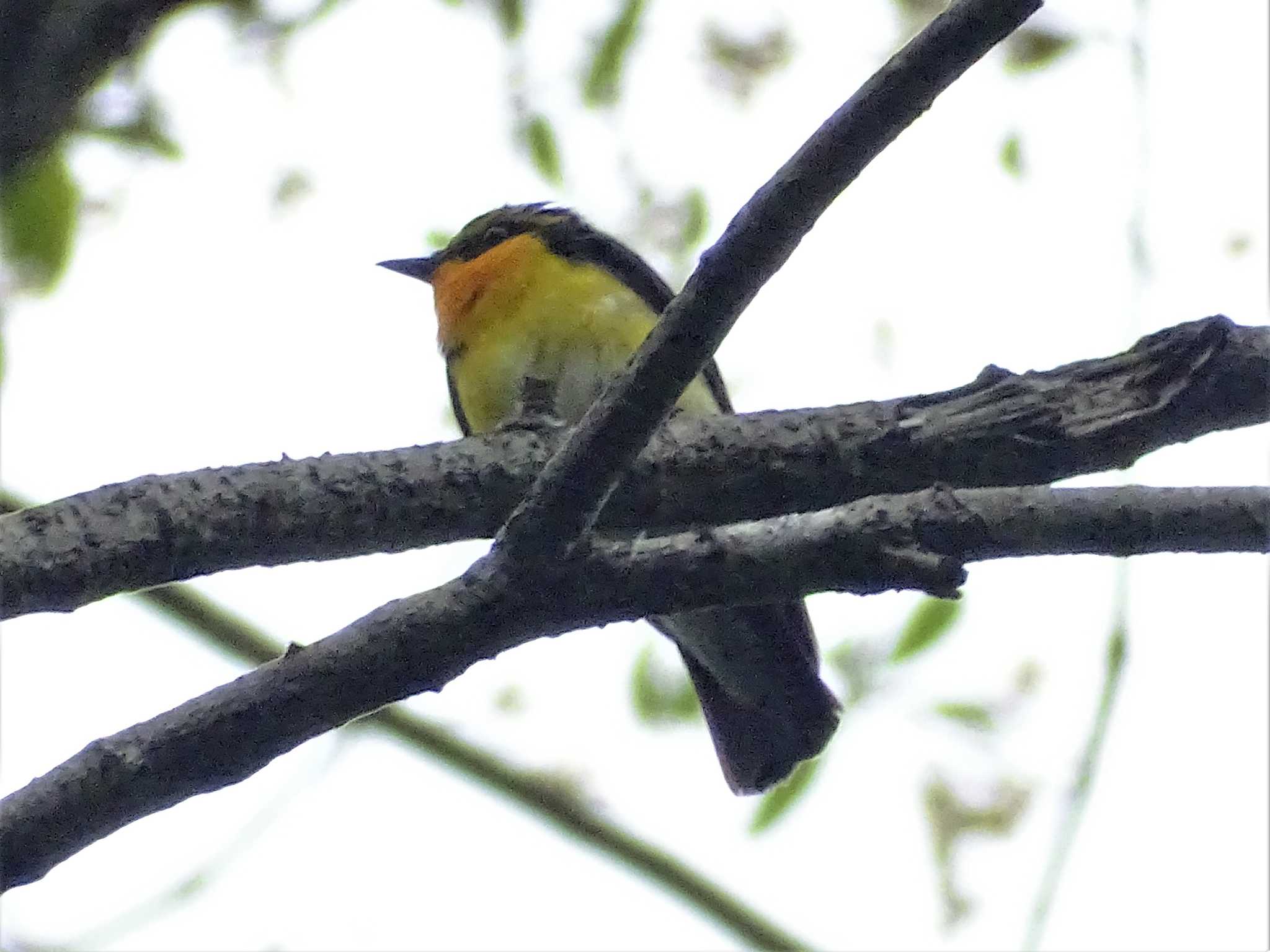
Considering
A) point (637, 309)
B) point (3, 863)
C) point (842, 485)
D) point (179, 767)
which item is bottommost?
point (3, 863)

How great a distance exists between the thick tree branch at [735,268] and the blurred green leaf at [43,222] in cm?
152

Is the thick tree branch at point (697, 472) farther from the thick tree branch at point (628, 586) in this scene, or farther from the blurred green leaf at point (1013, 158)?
the blurred green leaf at point (1013, 158)

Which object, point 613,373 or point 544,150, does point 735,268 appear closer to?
point 613,373

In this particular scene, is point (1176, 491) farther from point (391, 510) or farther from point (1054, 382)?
point (391, 510)

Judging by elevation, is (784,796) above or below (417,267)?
below

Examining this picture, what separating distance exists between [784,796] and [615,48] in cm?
249

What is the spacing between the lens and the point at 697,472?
3.16 metres

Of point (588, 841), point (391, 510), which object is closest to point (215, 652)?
point (588, 841)

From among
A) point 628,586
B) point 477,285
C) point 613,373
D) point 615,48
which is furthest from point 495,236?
point 628,586

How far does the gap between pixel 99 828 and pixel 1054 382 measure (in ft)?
6.79

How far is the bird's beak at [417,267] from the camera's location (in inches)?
239

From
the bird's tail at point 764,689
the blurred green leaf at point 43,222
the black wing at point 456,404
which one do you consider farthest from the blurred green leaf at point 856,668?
the blurred green leaf at point 43,222

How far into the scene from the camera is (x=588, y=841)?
15.5 ft

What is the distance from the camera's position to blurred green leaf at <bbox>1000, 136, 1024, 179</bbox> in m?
4.88
